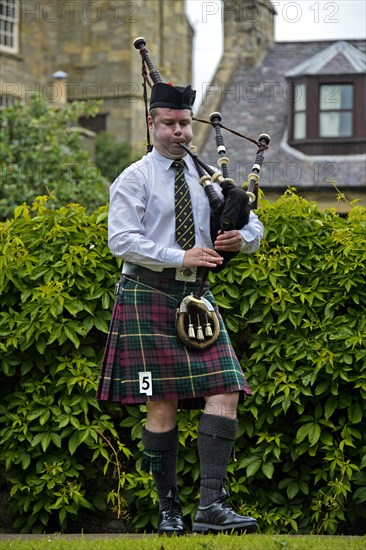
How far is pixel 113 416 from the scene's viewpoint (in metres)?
7.45

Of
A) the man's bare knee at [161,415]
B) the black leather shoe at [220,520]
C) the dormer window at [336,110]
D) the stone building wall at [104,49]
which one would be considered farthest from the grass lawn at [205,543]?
the stone building wall at [104,49]

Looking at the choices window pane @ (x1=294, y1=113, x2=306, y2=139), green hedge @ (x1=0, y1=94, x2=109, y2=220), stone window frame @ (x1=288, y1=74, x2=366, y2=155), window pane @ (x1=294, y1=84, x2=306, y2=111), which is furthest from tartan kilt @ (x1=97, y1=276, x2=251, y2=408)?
window pane @ (x1=294, y1=84, x2=306, y2=111)

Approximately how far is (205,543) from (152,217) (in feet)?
4.92

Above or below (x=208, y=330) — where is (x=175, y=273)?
above

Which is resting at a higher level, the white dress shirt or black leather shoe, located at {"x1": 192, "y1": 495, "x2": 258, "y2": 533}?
the white dress shirt

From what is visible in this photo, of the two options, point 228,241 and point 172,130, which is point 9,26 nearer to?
point 172,130

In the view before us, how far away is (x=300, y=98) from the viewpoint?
28.3 meters

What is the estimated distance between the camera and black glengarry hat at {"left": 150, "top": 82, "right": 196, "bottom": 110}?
Result: 5758 millimetres

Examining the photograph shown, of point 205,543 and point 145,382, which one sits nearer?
point 205,543

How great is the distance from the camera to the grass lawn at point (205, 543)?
522 centimetres

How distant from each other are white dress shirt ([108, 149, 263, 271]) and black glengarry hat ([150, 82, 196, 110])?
0.84ft

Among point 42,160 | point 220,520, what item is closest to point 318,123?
point 42,160

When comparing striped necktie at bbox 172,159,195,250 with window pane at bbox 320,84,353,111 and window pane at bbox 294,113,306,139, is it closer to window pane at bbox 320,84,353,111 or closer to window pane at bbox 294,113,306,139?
window pane at bbox 320,84,353,111

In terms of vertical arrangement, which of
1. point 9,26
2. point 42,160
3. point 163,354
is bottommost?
point 163,354
